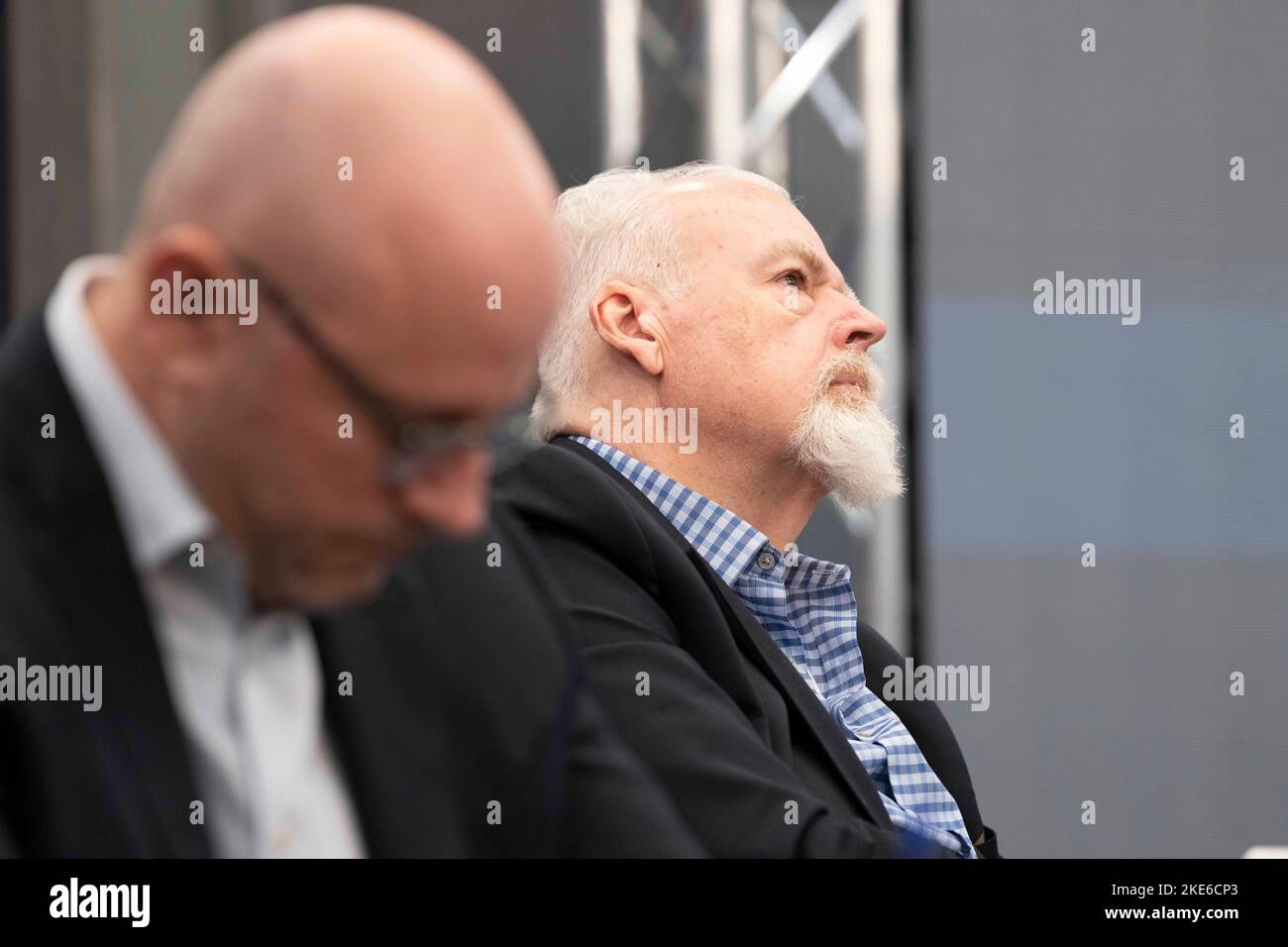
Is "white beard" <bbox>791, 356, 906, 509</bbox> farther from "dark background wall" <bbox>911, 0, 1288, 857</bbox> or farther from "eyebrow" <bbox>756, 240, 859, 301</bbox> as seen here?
"dark background wall" <bbox>911, 0, 1288, 857</bbox>

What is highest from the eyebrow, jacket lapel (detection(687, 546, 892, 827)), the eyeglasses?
the eyebrow

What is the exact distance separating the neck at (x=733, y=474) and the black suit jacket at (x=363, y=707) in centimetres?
107

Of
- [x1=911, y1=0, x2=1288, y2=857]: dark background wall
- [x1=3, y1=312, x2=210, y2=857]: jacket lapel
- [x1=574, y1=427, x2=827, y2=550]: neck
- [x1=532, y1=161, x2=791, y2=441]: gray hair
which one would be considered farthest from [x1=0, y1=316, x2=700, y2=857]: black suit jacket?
[x1=911, y1=0, x2=1288, y2=857]: dark background wall

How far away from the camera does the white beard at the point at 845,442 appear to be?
7.57ft

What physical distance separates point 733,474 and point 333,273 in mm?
1513

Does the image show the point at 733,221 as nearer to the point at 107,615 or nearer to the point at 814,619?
the point at 814,619

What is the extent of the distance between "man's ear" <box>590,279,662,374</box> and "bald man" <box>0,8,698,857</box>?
1427 millimetres

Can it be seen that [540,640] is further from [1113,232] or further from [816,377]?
[1113,232]

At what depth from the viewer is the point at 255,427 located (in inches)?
35.1

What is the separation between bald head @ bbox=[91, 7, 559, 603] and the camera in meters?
0.85

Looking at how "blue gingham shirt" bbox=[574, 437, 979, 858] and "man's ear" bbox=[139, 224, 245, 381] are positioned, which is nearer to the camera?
"man's ear" bbox=[139, 224, 245, 381]

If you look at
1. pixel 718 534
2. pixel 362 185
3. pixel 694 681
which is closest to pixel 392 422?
pixel 362 185

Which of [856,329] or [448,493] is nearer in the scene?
[448,493]

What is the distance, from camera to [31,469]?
34.1 inches
